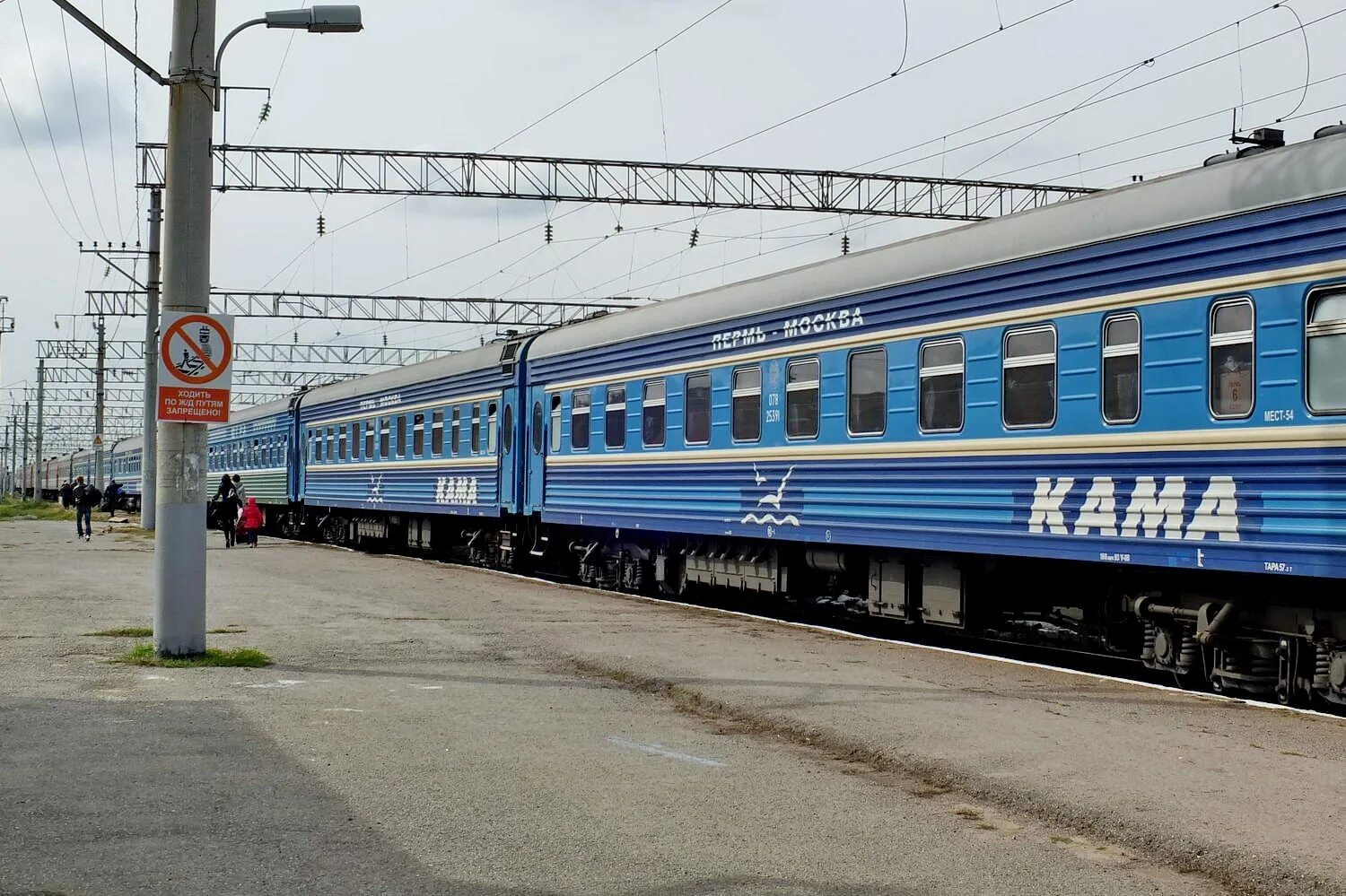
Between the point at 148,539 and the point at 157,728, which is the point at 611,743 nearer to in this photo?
the point at 157,728

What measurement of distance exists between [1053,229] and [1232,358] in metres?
2.14

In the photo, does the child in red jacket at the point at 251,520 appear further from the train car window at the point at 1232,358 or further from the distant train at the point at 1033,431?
the train car window at the point at 1232,358

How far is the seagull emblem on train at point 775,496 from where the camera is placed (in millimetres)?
15375

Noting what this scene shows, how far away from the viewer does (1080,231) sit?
449 inches

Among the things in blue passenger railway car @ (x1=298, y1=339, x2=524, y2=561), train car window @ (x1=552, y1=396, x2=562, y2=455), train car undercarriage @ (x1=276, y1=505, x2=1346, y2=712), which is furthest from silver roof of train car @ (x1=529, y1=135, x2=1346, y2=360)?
blue passenger railway car @ (x1=298, y1=339, x2=524, y2=561)

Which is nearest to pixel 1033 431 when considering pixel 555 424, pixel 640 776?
pixel 640 776

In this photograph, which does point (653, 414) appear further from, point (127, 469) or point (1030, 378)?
point (127, 469)

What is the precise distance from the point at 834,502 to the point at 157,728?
23.8 ft

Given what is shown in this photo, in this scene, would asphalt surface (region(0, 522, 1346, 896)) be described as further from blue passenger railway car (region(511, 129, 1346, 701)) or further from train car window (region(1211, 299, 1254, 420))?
train car window (region(1211, 299, 1254, 420))

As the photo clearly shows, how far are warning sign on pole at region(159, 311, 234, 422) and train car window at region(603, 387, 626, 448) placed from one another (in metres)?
7.52

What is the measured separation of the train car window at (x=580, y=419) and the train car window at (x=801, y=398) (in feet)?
17.2

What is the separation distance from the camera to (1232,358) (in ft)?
32.9

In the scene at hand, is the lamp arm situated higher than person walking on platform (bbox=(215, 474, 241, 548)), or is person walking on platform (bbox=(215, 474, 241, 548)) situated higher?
the lamp arm

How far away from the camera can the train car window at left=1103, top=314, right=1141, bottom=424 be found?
10828mm
